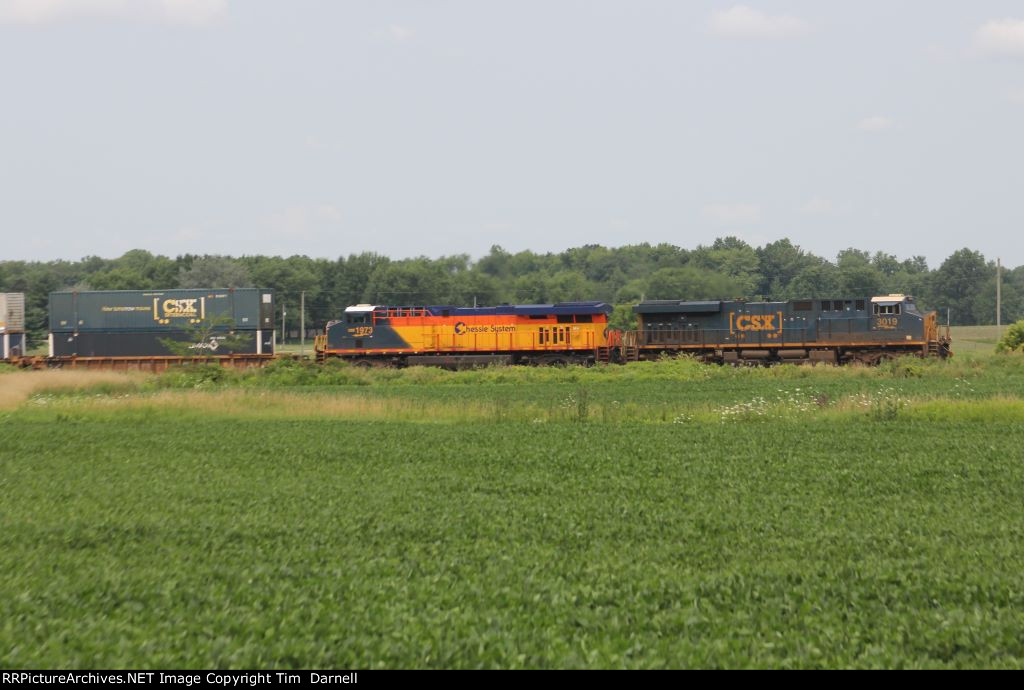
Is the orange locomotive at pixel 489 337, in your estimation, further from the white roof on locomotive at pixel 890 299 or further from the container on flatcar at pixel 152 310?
the white roof on locomotive at pixel 890 299

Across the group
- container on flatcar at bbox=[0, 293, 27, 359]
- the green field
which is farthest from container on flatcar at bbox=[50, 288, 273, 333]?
the green field

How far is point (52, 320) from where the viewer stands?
5253 centimetres

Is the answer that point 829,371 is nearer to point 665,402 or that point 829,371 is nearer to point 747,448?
point 665,402

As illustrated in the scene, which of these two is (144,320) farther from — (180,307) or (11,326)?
(11,326)

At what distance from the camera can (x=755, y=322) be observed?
4822cm

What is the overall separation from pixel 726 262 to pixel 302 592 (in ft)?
387

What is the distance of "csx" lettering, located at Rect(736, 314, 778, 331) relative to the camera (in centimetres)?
4803

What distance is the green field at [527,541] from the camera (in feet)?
26.0

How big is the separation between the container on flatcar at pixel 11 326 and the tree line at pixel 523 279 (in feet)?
123

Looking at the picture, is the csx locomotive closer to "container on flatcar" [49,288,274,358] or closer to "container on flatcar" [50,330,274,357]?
"container on flatcar" [50,330,274,357]

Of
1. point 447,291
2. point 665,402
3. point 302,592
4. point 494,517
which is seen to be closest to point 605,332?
point 665,402

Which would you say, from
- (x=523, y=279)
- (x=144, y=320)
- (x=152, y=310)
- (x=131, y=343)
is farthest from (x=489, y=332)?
(x=523, y=279)

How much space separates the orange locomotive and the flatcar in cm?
226

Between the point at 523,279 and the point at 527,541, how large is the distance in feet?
343
